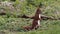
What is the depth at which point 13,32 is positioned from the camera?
8.89 m

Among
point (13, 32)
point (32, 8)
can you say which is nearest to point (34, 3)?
point (32, 8)

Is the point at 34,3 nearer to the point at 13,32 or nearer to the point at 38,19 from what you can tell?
the point at 38,19

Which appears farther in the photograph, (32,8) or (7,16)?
(32,8)

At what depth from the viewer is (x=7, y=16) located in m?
10.8

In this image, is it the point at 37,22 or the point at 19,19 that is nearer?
the point at 37,22

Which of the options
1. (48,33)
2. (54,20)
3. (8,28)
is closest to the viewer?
(48,33)

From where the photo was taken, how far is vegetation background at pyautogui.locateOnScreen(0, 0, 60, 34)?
9039 mm

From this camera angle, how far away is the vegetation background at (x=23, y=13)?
29.7 feet

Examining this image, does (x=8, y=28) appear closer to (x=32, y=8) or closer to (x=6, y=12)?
(x=6, y=12)

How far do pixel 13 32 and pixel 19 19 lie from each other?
1653 millimetres


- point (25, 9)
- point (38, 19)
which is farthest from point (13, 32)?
point (25, 9)

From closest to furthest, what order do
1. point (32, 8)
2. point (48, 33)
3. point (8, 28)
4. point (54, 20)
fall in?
1. point (48, 33)
2. point (8, 28)
3. point (54, 20)
4. point (32, 8)

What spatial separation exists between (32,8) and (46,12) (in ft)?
2.77

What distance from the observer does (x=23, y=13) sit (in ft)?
36.9
